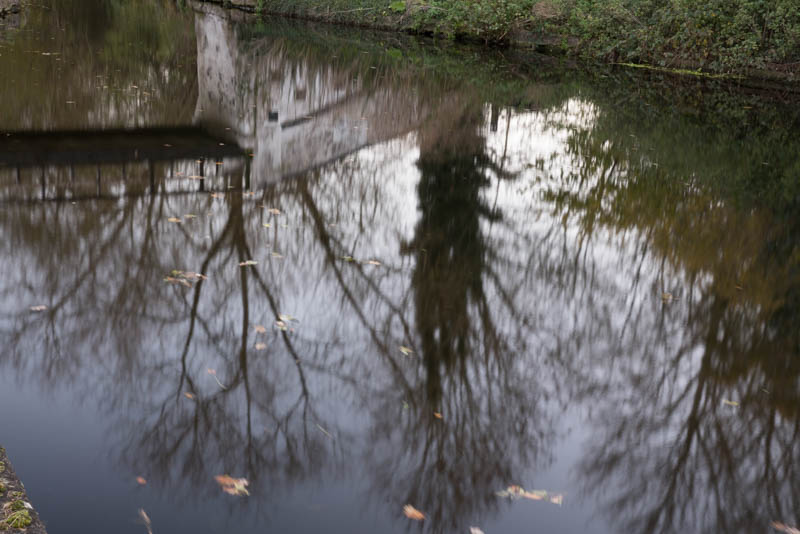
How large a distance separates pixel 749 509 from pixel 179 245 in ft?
17.1

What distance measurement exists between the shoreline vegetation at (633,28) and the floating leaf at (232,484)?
21.4 m

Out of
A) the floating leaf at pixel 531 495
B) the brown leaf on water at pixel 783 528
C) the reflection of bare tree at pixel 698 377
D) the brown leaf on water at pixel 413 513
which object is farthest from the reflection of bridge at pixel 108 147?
the brown leaf on water at pixel 783 528

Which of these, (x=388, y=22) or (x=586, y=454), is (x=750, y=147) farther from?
(x=388, y=22)

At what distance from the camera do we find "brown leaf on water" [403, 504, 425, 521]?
3.88m

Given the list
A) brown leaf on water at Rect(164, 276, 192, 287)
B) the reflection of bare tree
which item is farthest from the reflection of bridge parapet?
the reflection of bare tree

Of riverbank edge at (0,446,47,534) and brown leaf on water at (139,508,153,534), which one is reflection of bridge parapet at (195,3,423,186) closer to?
brown leaf on water at (139,508,153,534)

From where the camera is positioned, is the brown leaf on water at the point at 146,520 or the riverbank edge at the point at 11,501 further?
Result: the brown leaf on water at the point at 146,520

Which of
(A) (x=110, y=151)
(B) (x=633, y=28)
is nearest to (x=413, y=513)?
(A) (x=110, y=151)

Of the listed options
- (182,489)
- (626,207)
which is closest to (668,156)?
(626,207)

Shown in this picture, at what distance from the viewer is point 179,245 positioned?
7133 millimetres

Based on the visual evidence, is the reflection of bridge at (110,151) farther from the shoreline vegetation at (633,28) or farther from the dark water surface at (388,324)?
the shoreline vegetation at (633,28)

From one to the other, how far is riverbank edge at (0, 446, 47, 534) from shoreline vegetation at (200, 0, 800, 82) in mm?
22268

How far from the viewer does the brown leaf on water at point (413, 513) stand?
12.7 ft

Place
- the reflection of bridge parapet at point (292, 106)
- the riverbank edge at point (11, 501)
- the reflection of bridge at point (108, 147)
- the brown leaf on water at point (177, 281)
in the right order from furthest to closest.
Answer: the reflection of bridge parapet at point (292, 106), the reflection of bridge at point (108, 147), the brown leaf on water at point (177, 281), the riverbank edge at point (11, 501)
